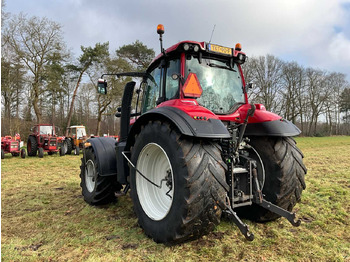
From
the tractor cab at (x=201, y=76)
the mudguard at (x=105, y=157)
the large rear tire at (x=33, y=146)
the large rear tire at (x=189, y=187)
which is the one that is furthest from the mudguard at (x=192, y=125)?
the large rear tire at (x=33, y=146)

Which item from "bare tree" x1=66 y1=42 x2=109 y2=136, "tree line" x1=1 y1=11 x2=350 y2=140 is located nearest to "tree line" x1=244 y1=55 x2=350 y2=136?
"tree line" x1=1 y1=11 x2=350 y2=140

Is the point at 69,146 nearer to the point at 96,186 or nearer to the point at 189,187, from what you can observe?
the point at 96,186

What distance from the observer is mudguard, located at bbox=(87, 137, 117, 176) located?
396cm

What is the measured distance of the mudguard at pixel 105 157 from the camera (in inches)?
156

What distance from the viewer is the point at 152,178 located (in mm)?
3096

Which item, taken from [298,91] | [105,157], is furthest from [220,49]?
[298,91]

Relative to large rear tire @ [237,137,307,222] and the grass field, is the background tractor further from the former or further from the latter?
large rear tire @ [237,137,307,222]

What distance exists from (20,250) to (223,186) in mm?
2233

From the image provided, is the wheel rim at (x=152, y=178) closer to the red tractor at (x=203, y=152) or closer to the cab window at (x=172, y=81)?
the red tractor at (x=203, y=152)

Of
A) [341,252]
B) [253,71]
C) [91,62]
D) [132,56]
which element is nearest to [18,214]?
[341,252]

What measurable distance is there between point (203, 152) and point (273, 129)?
3.82 feet

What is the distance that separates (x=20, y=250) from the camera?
2588 mm

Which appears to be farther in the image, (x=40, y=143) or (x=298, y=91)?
(x=298, y=91)

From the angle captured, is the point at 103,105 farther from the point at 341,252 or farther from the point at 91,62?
the point at 341,252
